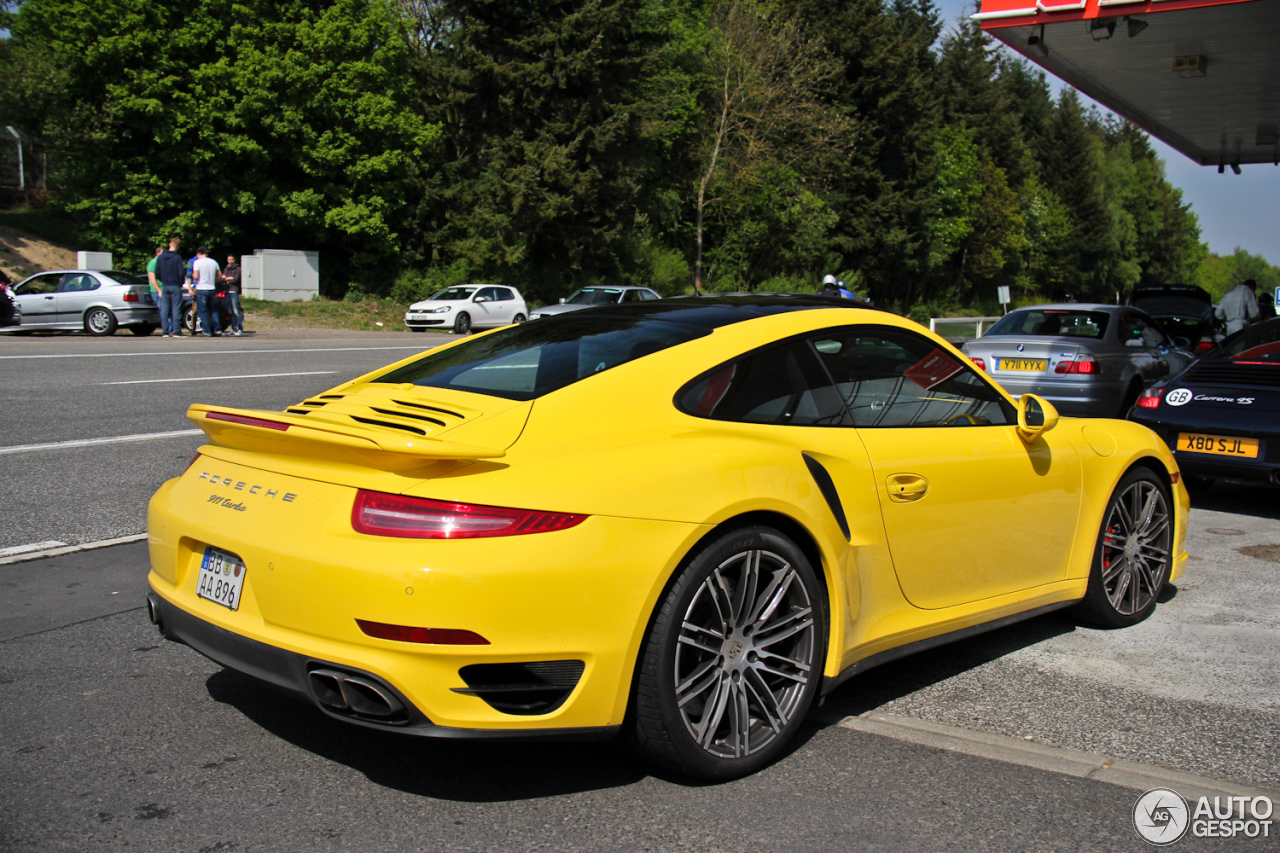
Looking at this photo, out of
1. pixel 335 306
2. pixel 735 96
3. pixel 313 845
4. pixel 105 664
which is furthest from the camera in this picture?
pixel 735 96

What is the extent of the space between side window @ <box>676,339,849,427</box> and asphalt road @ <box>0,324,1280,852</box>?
107 cm

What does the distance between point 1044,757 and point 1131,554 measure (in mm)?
1807

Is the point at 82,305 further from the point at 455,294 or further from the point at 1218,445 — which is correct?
the point at 1218,445

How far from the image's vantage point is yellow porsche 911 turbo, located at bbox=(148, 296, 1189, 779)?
278 cm

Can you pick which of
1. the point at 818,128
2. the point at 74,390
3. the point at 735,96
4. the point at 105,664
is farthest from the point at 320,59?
the point at 105,664

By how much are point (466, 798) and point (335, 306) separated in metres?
34.8

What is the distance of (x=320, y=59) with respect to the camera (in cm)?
3706

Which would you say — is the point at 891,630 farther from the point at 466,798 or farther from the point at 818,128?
the point at 818,128

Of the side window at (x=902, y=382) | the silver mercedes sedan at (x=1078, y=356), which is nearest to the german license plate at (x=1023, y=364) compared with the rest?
the silver mercedes sedan at (x=1078, y=356)

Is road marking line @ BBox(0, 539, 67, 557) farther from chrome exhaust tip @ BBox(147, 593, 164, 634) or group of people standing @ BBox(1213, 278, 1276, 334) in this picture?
group of people standing @ BBox(1213, 278, 1276, 334)

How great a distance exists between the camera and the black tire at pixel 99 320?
2306 cm

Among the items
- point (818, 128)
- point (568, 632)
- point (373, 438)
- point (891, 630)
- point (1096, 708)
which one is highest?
point (818, 128)

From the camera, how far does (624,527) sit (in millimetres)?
2906

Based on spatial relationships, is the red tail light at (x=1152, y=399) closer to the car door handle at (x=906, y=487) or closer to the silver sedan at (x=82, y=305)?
the car door handle at (x=906, y=487)
